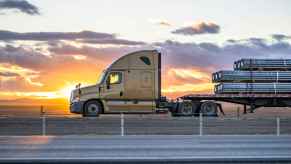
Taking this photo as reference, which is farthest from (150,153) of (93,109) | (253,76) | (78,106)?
(253,76)

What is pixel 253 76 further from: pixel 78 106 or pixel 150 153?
pixel 150 153

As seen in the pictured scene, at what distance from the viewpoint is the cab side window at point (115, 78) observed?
35.8 meters

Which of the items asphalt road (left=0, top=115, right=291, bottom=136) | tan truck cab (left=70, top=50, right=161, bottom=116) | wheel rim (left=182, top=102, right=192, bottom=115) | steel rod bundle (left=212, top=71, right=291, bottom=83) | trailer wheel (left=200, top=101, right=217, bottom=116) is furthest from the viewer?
steel rod bundle (left=212, top=71, right=291, bottom=83)

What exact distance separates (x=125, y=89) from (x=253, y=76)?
7.67 m

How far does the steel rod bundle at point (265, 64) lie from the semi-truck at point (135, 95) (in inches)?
65.7

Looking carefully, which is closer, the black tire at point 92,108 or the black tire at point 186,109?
the black tire at point 92,108

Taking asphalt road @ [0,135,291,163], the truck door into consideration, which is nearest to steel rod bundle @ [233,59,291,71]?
the truck door

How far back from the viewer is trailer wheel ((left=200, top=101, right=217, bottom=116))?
36625 mm

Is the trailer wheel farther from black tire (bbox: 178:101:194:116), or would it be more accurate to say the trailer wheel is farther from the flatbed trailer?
black tire (bbox: 178:101:194:116)

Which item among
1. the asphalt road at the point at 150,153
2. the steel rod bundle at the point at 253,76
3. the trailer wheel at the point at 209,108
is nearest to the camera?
the asphalt road at the point at 150,153

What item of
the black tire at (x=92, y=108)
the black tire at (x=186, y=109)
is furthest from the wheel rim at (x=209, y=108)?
the black tire at (x=92, y=108)

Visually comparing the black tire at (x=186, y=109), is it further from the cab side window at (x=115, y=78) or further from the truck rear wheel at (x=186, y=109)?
the cab side window at (x=115, y=78)

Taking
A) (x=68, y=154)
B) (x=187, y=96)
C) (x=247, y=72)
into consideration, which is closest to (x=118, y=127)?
(x=187, y=96)

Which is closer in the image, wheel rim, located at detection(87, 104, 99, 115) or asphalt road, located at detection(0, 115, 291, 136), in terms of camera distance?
asphalt road, located at detection(0, 115, 291, 136)
